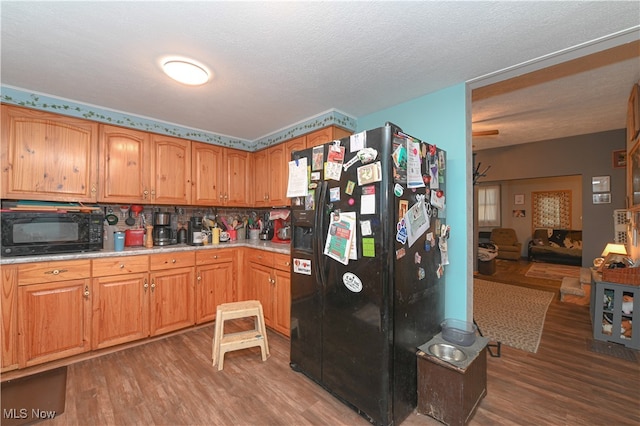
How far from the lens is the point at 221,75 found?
6.55ft

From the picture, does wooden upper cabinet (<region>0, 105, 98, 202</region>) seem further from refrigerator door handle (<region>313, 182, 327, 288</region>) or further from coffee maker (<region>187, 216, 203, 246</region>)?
refrigerator door handle (<region>313, 182, 327, 288</region>)

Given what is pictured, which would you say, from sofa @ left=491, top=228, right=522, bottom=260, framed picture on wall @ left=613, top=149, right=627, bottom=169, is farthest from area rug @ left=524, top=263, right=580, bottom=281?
framed picture on wall @ left=613, top=149, right=627, bottom=169

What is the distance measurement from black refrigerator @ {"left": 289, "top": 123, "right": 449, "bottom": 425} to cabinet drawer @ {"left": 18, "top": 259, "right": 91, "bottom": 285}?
1.93m

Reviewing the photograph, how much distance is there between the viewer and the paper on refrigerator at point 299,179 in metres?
2.03

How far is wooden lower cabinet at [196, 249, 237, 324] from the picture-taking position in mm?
2922

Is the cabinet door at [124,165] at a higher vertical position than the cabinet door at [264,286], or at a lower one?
higher

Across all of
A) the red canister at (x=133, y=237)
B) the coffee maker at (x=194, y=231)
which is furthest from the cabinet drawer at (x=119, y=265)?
the coffee maker at (x=194, y=231)

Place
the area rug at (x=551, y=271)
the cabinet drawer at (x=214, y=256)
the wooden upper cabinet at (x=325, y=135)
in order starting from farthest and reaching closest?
the area rug at (x=551, y=271) < the cabinet drawer at (x=214, y=256) < the wooden upper cabinet at (x=325, y=135)

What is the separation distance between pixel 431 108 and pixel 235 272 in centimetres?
282

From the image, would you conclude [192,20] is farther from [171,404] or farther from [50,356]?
[50,356]

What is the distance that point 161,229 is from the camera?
2.99 metres

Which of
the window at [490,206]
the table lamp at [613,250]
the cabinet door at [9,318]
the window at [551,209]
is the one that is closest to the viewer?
→ the cabinet door at [9,318]

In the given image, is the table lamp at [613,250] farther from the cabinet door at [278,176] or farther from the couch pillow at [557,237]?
the cabinet door at [278,176]

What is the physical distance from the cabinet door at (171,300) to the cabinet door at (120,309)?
0.23 ft
